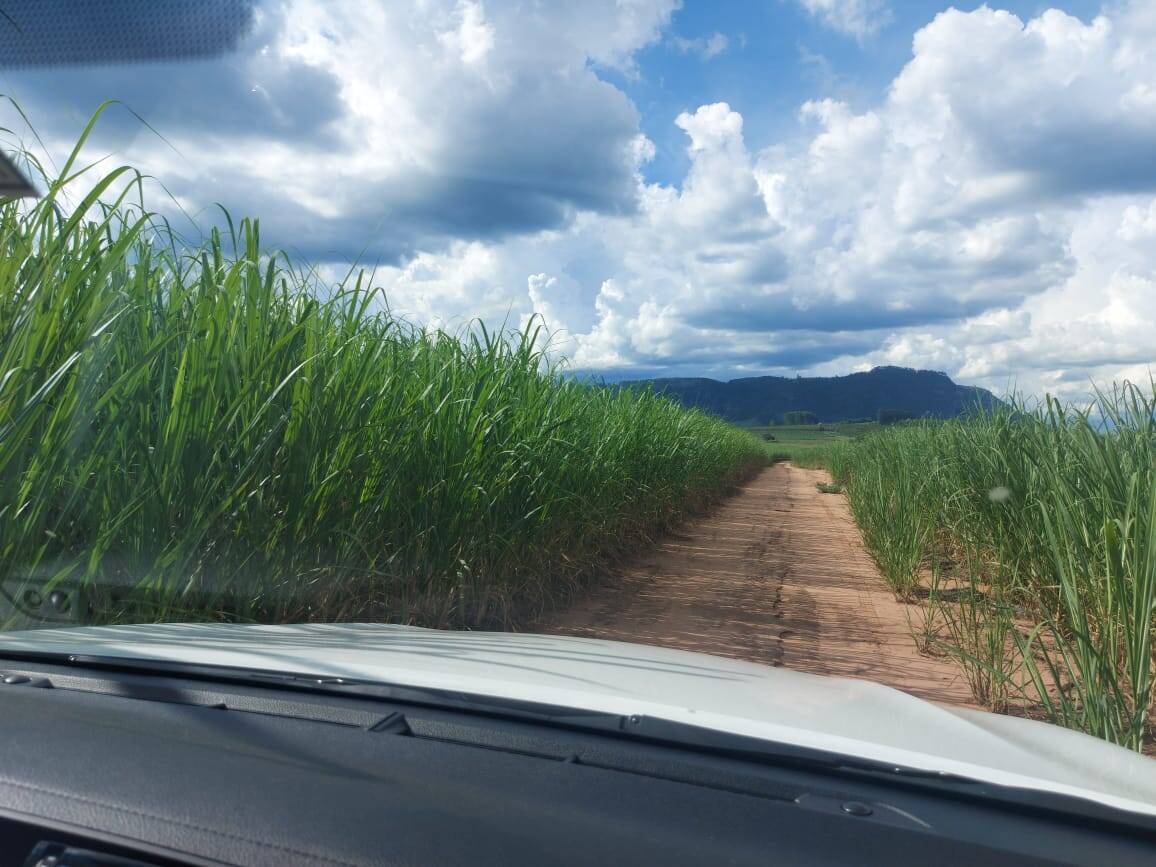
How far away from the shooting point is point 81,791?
1060 millimetres

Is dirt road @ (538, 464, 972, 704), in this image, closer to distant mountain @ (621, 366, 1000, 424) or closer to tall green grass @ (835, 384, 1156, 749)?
tall green grass @ (835, 384, 1156, 749)

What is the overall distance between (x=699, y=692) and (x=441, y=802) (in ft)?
2.44

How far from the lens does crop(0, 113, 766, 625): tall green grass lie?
2629mm

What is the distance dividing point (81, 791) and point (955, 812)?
110 cm

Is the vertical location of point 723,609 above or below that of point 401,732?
below

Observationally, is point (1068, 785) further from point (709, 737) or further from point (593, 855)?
point (593, 855)

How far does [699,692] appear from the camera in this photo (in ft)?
5.53

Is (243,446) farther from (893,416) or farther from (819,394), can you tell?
(819,394)

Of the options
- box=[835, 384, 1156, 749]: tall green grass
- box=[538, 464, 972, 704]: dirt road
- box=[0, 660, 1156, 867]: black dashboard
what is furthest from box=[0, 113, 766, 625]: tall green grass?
box=[835, 384, 1156, 749]: tall green grass

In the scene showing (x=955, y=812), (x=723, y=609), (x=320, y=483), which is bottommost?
(x=723, y=609)

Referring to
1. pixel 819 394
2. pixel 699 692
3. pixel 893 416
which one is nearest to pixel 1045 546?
pixel 699 692

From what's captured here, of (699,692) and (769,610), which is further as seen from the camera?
(769,610)

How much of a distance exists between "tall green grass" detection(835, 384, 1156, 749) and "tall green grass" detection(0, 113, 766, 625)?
2.45 metres

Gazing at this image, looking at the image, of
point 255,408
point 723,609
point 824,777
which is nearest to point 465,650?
point 824,777
